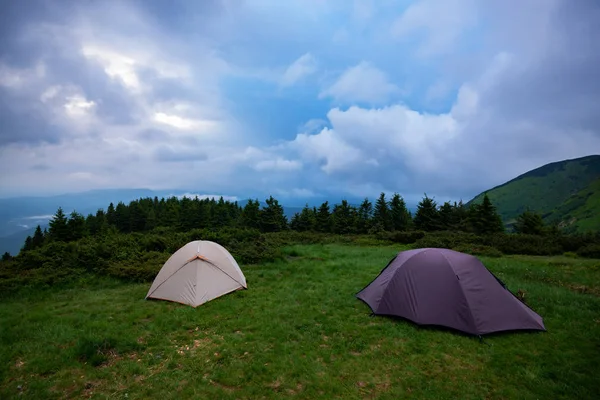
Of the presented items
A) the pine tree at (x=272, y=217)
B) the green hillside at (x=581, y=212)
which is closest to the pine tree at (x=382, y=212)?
the pine tree at (x=272, y=217)

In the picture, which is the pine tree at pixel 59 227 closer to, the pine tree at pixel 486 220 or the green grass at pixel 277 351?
the green grass at pixel 277 351

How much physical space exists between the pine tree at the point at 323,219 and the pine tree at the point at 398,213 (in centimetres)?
1052

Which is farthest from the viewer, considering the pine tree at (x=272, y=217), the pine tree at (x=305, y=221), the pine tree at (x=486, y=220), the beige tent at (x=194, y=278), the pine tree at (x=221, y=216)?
the pine tree at (x=221, y=216)

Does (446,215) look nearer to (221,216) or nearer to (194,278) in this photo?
(194,278)

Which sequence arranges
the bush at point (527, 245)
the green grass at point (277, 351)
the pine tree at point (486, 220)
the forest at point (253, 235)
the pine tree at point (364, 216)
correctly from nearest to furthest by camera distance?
the green grass at point (277, 351) < the forest at point (253, 235) < the bush at point (527, 245) < the pine tree at point (486, 220) < the pine tree at point (364, 216)

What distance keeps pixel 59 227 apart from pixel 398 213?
4930cm

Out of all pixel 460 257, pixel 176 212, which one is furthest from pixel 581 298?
pixel 176 212

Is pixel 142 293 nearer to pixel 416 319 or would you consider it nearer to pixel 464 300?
pixel 416 319

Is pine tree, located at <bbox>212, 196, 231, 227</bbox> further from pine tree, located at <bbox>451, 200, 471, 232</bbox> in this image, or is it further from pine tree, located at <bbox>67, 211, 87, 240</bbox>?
pine tree, located at <bbox>451, 200, 471, 232</bbox>

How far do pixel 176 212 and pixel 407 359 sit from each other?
216ft

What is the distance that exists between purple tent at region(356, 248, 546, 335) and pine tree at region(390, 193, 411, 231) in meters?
40.0

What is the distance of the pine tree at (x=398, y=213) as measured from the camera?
159ft

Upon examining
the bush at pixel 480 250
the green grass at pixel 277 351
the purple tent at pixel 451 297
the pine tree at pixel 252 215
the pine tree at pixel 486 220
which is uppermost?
the pine tree at pixel 252 215

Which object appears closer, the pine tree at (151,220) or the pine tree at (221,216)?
Answer: the pine tree at (221,216)
